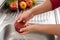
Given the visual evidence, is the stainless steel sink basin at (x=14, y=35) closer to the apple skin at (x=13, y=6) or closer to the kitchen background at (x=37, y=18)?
the kitchen background at (x=37, y=18)

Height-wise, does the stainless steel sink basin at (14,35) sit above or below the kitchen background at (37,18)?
below

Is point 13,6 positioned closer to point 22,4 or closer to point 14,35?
point 22,4

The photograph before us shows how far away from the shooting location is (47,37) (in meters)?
1.04

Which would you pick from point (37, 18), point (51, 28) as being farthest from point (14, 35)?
point (51, 28)

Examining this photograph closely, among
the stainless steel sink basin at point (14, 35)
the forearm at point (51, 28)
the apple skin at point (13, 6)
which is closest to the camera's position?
the forearm at point (51, 28)

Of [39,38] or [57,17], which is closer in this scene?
[39,38]

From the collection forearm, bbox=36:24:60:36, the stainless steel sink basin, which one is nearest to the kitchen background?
the stainless steel sink basin

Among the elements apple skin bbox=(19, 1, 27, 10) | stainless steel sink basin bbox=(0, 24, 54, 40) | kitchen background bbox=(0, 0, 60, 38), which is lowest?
stainless steel sink basin bbox=(0, 24, 54, 40)

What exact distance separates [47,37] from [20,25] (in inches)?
8.0

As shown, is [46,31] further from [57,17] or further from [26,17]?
[57,17]

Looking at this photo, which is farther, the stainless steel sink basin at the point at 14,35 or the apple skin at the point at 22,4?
the apple skin at the point at 22,4

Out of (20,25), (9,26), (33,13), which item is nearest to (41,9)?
(33,13)

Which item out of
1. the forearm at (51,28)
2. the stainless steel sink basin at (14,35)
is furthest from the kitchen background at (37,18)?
the forearm at (51,28)

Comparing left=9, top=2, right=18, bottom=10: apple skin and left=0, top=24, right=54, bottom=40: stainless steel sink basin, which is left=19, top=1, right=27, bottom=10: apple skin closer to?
left=9, top=2, right=18, bottom=10: apple skin
